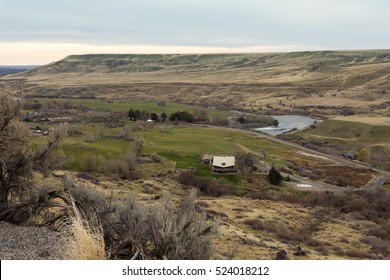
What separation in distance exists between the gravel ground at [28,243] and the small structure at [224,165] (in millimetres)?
39170

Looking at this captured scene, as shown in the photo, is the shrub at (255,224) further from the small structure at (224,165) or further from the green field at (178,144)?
the small structure at (224,165)

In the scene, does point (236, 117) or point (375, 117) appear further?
point (236, 117)

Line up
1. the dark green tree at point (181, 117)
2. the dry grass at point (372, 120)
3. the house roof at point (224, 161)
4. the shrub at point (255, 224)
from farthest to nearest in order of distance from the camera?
the dark green tree at point (181, 117), the dry grass at point (372, 120), the house roof at point (224, 161), the shrub at point (255, 224)

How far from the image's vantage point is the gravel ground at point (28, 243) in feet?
30.0

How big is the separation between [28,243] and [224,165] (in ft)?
135

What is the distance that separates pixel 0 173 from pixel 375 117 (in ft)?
321

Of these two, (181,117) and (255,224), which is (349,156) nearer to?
(181,117)

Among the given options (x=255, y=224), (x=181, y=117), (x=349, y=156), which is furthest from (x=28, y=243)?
(x=181, y=117)

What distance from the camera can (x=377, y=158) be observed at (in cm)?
6988

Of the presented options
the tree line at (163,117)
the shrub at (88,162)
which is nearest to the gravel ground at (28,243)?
the shrub at (88,162)

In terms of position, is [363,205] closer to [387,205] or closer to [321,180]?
[387,205]
